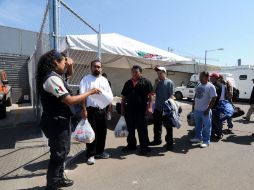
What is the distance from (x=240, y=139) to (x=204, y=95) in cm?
187

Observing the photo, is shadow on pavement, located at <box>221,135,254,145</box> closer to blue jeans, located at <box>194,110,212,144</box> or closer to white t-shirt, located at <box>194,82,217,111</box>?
blue jeans, located at <box>194,110,212,144</box>

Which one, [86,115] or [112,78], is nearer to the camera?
[86,115]

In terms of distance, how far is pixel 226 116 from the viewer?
7.27m

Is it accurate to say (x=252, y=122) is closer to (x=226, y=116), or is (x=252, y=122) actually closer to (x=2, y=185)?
(x=226, y=116)

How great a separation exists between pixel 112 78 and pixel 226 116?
63.2ft

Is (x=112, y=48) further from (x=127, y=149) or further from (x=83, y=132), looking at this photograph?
(x=83, y=132)

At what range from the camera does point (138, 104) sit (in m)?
5.65

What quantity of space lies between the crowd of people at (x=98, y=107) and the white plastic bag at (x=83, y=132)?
0.19 m

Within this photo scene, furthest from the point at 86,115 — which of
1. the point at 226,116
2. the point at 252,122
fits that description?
the point at 252,122

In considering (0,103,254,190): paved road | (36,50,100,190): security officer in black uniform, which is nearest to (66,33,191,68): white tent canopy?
(0,103,254,190): paved road

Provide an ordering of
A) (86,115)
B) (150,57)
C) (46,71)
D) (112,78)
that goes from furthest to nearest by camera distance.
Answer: (112,78) → (150,57) → (86,115) → (46,71)

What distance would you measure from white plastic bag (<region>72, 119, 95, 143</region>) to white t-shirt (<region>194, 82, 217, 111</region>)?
2920 millimetres

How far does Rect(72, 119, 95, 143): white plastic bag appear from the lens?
15.0 ft

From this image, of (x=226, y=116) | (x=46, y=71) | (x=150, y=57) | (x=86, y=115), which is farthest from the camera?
Result: (x=150, y=57)
